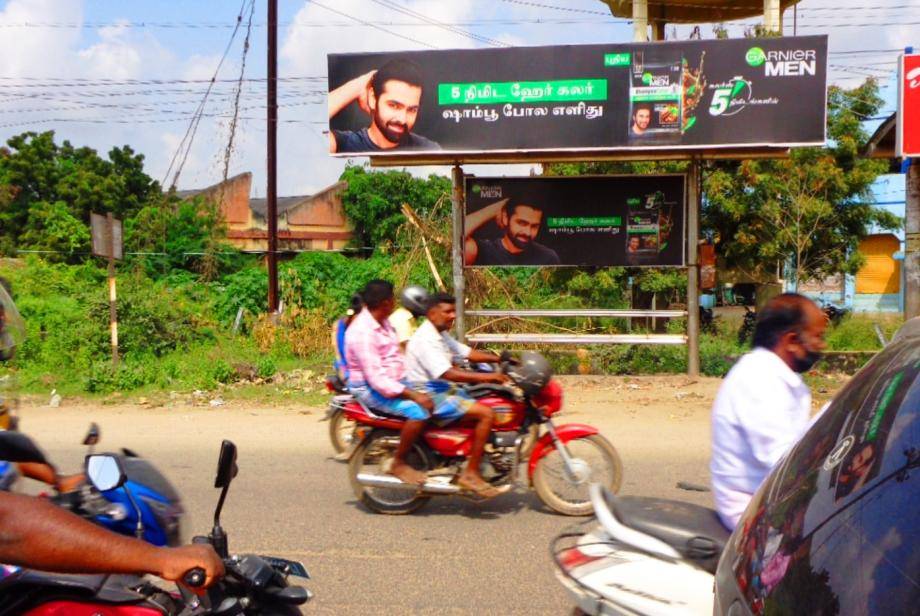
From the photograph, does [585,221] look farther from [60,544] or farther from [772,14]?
[772,14]

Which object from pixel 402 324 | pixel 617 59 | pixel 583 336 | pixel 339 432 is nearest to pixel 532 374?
pixel 339 432

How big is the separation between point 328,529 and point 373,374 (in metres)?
1.12

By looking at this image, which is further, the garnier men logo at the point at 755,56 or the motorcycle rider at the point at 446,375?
the garnier men logo at the point at 755,56

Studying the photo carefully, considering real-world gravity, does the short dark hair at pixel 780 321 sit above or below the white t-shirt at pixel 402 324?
above

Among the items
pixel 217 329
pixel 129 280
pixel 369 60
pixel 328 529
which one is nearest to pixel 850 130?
pixel 369 60

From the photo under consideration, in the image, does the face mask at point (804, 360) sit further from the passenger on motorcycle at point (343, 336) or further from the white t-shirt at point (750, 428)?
the passenger on motorcycle at point (343, 336)

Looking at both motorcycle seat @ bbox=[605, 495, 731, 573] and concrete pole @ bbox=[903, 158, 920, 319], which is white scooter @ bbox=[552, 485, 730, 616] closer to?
motorcycle seat @ bbox=[605, 495, 731, 573]

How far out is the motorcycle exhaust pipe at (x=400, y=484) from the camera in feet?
20.5

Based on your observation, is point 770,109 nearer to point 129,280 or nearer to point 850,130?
point 850,130

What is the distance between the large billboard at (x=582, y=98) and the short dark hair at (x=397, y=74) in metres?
0.01

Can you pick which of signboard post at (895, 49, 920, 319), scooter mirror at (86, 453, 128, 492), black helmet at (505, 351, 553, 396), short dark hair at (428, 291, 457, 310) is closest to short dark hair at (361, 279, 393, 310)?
short dark hair at (428, 291, 457, 310)

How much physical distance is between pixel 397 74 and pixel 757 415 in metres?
10.0

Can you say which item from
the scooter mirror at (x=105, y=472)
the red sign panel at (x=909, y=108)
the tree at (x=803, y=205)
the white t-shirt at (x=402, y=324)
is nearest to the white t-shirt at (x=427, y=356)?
the white t-shirt at (x=402, y=324)

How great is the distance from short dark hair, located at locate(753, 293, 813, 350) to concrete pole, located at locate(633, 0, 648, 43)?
22597 mm
